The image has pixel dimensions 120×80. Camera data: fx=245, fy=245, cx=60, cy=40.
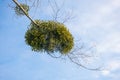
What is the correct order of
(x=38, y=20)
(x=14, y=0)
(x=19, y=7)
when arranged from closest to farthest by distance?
(x=14, y=0), (x=19, y=7), (x=38, y=20)

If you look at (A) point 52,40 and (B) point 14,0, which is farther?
(A) point 52,40

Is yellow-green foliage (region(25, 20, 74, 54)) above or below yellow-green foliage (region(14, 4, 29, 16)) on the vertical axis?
below

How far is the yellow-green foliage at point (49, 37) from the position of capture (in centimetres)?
606

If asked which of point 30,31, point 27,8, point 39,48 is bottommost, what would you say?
point 39,48

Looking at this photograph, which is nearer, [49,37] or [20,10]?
[20,10]

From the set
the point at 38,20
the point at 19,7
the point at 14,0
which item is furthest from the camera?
the point at 38,20

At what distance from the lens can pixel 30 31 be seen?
616cm

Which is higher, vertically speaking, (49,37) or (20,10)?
(20,10)

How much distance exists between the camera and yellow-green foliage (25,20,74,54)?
606cm

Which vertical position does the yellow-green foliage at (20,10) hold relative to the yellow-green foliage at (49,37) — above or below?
above

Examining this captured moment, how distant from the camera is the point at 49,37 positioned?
627 cm

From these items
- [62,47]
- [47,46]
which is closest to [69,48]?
[62,47]

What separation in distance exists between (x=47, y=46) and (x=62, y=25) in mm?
654

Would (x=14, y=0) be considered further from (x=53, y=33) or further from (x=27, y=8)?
(x=53, y=33)
